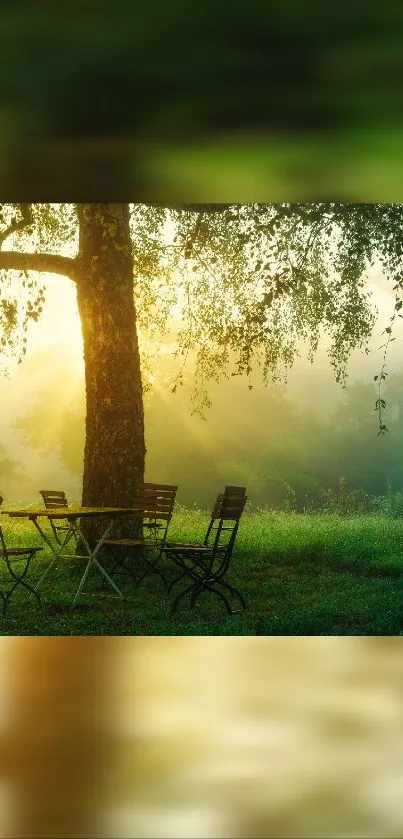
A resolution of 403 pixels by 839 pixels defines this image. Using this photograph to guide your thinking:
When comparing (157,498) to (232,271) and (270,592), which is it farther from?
(232,271)

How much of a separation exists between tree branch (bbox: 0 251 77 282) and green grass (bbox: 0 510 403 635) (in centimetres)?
266

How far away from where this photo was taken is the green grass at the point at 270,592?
7625 mm

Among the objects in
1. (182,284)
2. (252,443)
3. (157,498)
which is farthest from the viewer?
(252,443)

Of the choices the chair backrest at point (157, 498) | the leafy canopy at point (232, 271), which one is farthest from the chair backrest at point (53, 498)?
the leafy canopy at point (232, 271)

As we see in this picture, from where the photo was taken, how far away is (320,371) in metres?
21.1

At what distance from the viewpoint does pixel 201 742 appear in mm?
2191

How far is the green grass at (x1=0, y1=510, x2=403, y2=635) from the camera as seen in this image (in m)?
7.62

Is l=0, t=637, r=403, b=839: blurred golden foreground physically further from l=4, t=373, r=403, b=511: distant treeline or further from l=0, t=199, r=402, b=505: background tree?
l=4, t=373, r=403, b=511: distant treeline

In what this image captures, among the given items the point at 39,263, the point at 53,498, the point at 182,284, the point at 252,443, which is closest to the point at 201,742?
the point at 53,498

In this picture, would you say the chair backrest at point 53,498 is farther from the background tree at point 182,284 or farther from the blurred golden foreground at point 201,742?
the blurred golden foreground at point 201,742

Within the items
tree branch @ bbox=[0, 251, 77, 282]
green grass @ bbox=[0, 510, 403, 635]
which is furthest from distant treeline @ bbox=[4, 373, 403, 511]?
tree branch @ bbox=[0, 251, 77, 282]

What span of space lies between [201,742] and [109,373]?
26.0ft

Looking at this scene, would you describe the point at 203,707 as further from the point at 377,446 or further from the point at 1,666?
the point at 377,446
